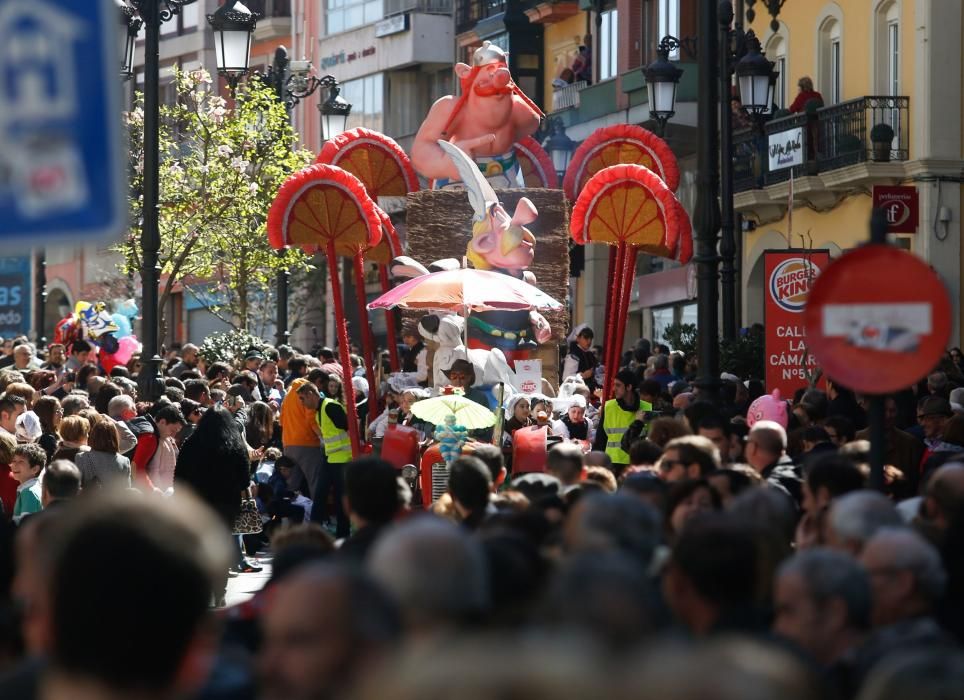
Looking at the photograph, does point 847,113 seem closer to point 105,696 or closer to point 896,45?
point 896,45

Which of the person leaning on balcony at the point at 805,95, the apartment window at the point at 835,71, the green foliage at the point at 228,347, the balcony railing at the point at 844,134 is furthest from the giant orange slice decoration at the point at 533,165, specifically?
the apartment window at the point at 835,71

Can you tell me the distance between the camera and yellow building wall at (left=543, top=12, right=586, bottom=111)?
44.8 metres

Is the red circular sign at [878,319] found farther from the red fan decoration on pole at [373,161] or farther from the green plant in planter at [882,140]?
the green plant in planter at [882,140]

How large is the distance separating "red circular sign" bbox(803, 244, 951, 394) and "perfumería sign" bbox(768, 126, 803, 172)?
2374 centimetres

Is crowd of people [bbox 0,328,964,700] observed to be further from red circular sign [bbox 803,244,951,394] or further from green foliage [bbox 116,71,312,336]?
green foliage [bbox 116,71,312,336]

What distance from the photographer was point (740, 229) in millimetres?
36812

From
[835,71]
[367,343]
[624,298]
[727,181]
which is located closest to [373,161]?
[367,343]

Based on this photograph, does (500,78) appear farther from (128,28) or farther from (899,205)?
(899,205)

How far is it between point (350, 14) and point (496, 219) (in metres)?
35.3

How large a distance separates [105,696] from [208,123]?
113 ft

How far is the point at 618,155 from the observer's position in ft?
77.8

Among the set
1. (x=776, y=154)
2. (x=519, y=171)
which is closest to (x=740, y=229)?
(x=776, y=154)

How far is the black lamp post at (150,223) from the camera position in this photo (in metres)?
19.4

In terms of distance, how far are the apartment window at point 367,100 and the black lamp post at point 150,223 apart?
34.7m
